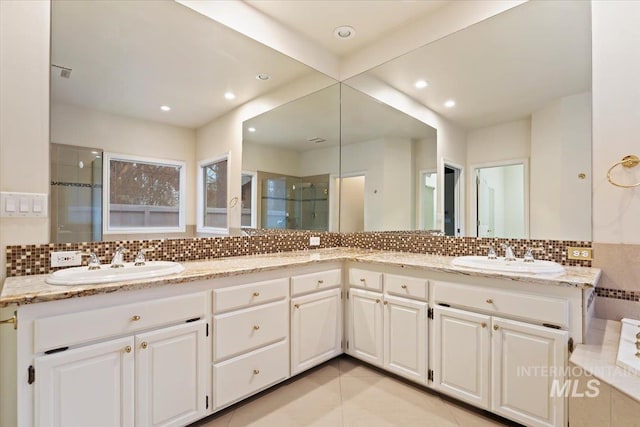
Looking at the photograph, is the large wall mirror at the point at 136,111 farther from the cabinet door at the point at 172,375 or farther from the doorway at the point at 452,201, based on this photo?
the doorway at the point at 452,201

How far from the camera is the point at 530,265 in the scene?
6.32 ft

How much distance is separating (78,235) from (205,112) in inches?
46.1

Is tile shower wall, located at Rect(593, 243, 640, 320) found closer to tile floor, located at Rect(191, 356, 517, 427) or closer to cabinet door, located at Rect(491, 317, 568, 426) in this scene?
cabinet door, located at Rect(491, 317, 568, 426)

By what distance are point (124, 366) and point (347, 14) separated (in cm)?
283

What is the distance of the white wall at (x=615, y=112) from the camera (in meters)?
1.74

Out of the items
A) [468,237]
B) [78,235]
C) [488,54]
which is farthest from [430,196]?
[78,235]

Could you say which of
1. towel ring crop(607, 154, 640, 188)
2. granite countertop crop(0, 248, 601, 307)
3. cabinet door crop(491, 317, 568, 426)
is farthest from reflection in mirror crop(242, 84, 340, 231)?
towel ring crop(607, 154, 640, 188)

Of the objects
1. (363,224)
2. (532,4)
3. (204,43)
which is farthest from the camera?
(363,224)

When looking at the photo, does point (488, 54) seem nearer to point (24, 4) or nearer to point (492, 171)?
point (492, 171)

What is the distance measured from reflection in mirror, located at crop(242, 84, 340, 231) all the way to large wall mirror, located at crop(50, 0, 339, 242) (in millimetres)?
375

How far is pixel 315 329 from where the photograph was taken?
233cm

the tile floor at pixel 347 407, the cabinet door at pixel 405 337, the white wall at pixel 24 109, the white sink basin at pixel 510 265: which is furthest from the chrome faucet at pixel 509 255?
the white wall at pixel 24 109

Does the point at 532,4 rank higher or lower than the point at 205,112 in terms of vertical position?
higher

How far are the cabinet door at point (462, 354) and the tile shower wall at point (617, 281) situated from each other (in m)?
0.71
